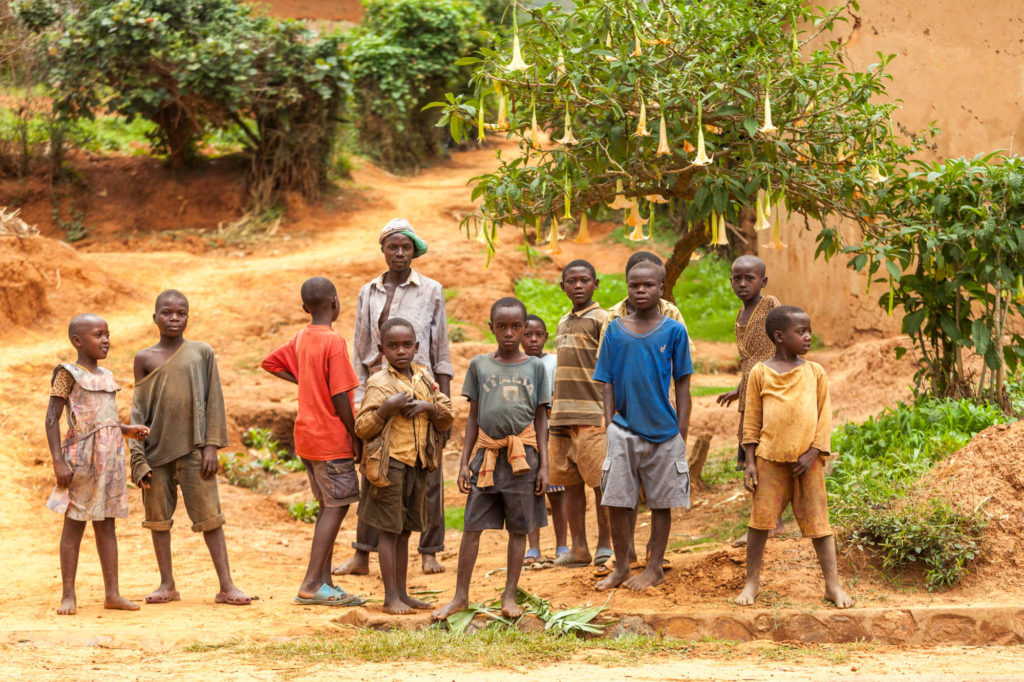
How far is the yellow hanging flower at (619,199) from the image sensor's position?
5.60 meters

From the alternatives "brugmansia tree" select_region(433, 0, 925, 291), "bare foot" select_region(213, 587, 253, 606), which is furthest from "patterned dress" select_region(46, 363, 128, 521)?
"brugmansia tree" select_region(433, 0, 925, 291)

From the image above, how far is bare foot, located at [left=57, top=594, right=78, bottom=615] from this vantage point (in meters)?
4.81

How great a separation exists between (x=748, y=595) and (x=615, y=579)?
63 cm

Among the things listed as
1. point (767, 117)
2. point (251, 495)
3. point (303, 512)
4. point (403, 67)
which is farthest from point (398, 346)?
point (403, 67)

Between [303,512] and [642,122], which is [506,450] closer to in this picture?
[642,122]

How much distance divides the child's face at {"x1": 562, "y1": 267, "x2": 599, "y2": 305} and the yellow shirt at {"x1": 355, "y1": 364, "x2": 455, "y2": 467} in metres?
1.02

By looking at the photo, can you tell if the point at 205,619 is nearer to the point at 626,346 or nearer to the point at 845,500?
the point at 626,346

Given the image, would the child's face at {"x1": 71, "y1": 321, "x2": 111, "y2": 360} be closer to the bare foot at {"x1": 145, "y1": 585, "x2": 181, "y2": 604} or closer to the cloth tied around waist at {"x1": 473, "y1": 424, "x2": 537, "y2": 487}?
the bare foot at {"x1": 145, "y1": 585, "x2": 181, "y2": 604}

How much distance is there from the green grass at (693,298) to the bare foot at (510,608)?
23.6 ft

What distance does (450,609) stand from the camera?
454 centimetres

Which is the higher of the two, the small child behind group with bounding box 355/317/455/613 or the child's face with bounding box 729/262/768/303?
the child's face with bounding box 729/262/768/303

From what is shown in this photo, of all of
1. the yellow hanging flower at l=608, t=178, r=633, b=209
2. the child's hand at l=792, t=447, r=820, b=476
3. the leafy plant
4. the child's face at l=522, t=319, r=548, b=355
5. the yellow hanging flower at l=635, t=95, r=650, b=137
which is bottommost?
the leafy plant

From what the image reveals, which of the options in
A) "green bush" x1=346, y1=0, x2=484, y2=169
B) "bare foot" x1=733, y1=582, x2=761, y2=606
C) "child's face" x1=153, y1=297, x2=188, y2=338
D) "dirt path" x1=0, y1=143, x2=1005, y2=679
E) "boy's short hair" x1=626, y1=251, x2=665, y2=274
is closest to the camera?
"dirt path" x1=0, y1=143, x2=1005, y2=679

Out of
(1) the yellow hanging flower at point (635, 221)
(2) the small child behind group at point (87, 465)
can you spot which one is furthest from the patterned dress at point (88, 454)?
(1) the yellow hanging flower at point (635, 221)
